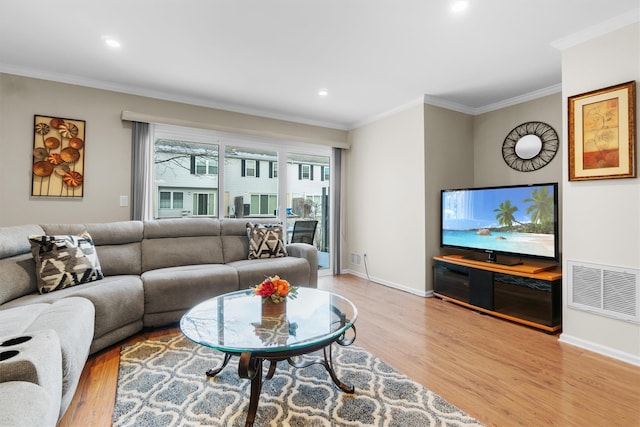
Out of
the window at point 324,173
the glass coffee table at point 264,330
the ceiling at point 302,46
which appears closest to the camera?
the glass coffee table at point 264,330

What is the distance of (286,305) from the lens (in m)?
2.05

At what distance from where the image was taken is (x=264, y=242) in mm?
3650

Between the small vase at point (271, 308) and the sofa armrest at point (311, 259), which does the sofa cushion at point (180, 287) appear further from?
the small vase at point (271, 308)

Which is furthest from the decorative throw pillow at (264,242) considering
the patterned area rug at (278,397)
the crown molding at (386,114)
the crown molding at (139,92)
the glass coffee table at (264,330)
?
the crown molding at (386,114)

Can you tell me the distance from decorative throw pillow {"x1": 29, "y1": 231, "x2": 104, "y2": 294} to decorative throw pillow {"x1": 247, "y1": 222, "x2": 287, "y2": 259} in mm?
1510

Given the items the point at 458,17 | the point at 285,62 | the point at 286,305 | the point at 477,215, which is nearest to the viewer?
the point at 286,305

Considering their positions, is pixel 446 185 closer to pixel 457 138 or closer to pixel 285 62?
pixel 457 138

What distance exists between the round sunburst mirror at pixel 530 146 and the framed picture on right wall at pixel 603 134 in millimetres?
1141

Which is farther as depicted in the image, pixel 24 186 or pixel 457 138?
pixel 457 138

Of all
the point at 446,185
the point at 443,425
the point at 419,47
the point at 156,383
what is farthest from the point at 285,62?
the point at 443,425

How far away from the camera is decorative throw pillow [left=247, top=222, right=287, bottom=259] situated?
362 cm

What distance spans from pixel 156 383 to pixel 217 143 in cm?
303

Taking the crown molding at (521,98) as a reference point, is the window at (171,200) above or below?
below

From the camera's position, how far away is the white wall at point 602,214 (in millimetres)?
2180
